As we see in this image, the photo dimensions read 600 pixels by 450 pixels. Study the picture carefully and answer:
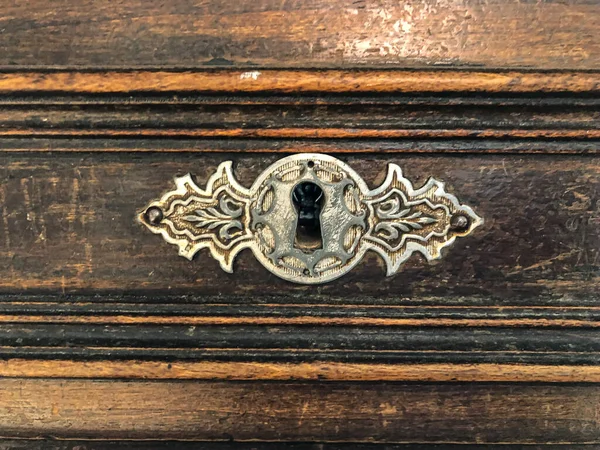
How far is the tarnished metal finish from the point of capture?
460mm

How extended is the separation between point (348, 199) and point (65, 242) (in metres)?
0.27

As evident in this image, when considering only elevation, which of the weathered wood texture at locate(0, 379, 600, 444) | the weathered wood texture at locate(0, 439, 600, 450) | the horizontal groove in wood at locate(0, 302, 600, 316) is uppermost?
the horizontal groove in wood at locate(0, 302, 600, 316)

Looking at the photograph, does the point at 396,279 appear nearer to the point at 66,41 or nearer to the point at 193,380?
the point at 193,380

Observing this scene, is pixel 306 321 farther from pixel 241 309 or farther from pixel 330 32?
pixel 330 32

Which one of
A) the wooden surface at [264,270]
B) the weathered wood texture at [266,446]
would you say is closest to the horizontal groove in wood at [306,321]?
the wooden surface at [264,270]

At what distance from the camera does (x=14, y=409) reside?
1.67 ft

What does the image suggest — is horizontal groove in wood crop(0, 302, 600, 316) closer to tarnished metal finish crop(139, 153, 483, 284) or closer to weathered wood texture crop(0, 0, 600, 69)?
tarnished metal finish crop(139, 153, 483, 284)

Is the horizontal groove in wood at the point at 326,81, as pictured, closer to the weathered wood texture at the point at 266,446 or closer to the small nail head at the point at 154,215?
the small nail head at the point at 154,215

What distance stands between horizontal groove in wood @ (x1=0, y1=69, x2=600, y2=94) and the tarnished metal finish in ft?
0.22

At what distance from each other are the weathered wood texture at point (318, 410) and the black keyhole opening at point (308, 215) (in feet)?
0.47

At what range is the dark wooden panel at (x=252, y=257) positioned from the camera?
47 centimetres

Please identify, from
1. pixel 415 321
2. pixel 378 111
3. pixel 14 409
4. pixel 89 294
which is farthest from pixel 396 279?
pixel 14 409

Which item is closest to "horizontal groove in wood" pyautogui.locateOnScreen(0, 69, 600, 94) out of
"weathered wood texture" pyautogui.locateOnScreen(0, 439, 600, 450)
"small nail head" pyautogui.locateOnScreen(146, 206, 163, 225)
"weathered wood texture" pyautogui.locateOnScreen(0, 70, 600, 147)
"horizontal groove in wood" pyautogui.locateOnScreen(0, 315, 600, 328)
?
"weathered wood texture" pyautogui.locateOnScreen(0, 70, 600, 147)

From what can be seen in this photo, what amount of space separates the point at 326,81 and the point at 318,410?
31cm
